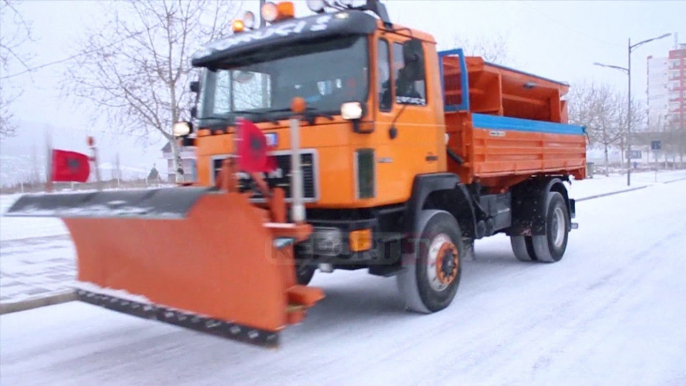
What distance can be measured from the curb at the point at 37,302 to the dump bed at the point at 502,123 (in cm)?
487

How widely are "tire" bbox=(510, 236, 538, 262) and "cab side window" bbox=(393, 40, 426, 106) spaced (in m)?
4.21

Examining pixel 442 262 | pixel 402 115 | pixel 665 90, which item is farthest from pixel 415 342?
pixel 665 90

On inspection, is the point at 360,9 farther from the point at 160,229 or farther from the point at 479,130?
the point at 160,229

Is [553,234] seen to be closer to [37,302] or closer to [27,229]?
[37,302]

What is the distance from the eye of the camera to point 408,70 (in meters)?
5.95

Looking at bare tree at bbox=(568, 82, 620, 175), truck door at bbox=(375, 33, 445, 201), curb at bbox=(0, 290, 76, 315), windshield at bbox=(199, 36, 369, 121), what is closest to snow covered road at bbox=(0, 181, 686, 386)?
curb at bbox=(0, 290, 76, 315)

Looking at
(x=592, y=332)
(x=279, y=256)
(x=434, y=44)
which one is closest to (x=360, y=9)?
(x=434, y=44)

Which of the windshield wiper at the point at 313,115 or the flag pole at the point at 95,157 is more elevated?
the windshield wiper at the point at 313,115

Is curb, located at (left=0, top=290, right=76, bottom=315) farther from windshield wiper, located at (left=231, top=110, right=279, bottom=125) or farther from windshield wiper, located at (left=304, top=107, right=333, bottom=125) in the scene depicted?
windshield wiper, located at (left=304, top=107, right=333, bottom=125)

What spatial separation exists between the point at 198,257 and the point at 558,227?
673 centimetres

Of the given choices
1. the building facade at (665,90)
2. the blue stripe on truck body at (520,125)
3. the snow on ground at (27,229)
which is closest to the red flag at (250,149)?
the blue stripe on truck body at (520,125)

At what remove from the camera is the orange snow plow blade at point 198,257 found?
4.37 meters

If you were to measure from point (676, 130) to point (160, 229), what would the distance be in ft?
224

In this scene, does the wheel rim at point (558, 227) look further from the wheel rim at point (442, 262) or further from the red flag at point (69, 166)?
the red flag at point (69, 166)
